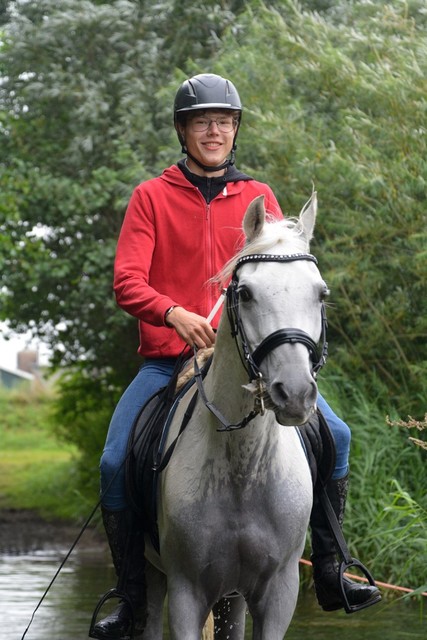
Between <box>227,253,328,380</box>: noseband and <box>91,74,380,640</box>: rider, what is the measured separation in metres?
0.96

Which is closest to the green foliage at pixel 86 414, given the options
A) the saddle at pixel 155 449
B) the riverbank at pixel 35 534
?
the riverbank at pixel 35 534

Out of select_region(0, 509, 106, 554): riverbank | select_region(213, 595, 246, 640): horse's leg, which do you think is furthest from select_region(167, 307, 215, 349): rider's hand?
select_region(0, 509, 106, 554): riverbank

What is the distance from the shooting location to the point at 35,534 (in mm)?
18453

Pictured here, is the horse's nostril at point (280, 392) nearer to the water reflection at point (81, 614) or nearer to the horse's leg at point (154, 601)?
the horse's leg at point (154, 601)

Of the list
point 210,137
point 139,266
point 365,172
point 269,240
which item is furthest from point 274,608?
point 365,172

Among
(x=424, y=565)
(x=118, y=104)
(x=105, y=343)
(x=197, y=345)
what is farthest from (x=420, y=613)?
(x=118, y=104)

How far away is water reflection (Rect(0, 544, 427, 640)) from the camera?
979 cm

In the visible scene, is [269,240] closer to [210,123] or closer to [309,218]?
[309,218]

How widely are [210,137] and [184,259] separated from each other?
571mm

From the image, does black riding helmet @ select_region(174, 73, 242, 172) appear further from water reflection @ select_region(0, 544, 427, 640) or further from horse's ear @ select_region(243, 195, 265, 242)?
water reflection @ select_region(0, 544, 427, 640)

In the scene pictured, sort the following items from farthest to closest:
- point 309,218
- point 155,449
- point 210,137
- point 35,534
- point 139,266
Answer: point 35,534 < point 210,137 < point 139,266 < point 155,449 < point 309,218

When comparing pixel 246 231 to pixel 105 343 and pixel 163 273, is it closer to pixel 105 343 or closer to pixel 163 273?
pixel 163 273

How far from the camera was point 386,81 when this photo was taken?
1227 cm

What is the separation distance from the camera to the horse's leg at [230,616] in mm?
6289
